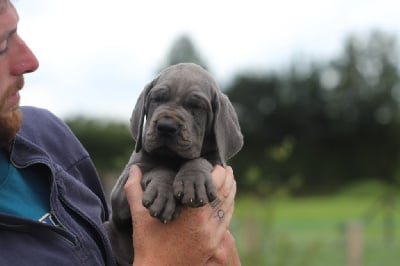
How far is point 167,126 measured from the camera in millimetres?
3898

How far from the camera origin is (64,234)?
3.54 m

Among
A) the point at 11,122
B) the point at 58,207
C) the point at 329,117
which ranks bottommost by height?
the point at 329,117

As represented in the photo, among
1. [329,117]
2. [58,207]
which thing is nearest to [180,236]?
[58,207]

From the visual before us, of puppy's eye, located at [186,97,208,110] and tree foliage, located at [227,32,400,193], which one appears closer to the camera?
puppy's eye, located at [186,97,208,110]

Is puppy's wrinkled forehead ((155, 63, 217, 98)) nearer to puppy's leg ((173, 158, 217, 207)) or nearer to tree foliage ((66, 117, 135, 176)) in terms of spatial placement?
puppy's leg ((173, 158, 217, 207))

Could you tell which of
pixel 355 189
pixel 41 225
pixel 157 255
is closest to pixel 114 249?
pixel 157 255

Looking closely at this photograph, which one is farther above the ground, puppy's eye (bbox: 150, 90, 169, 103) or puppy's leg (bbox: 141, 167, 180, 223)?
puppy's eye (bbox: 150, 90, 169, 103)

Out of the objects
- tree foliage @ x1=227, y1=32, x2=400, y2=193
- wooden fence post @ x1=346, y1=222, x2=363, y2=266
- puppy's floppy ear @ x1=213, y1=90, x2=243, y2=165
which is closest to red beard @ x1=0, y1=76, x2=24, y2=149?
puppy's floppy ear @ x1=213, y1=90, x2=243, y2=165

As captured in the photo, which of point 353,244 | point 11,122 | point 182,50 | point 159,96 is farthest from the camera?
point 182,50

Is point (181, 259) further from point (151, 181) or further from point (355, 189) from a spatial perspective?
point (355, 189)

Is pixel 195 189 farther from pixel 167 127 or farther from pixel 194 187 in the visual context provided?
pixel 167 127

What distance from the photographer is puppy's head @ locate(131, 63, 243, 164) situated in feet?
13.0

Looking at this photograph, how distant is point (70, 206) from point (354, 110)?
47.1 metres

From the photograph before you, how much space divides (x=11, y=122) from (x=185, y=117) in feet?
3.13
